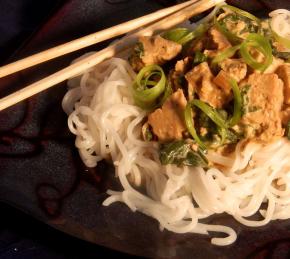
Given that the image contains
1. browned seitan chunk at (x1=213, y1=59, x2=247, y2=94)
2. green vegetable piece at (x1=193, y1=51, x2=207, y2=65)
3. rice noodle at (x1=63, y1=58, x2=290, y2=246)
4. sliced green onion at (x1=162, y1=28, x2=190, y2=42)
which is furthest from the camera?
sliced green onion at (x1=162, y1=28, x2=190, y2=42)

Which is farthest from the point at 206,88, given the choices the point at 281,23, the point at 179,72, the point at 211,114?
the point at 281,23

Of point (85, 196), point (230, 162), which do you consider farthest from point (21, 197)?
point (230, 162)

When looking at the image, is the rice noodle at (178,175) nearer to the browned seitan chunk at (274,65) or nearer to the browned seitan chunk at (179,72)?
the browned seitan chunk at (179,72)

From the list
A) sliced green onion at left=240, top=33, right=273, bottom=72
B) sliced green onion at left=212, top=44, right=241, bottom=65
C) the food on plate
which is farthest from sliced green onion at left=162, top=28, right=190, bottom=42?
sliced green onion at left=240, top=33, right=273, bottom=72

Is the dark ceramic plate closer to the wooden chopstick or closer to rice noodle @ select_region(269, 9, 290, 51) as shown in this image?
the wooden chopstick

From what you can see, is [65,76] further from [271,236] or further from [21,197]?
[271,236]

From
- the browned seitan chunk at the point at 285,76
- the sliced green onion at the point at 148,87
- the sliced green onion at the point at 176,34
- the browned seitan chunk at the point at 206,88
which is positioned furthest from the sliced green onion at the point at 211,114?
the sliced green onion at the point at 176,34
